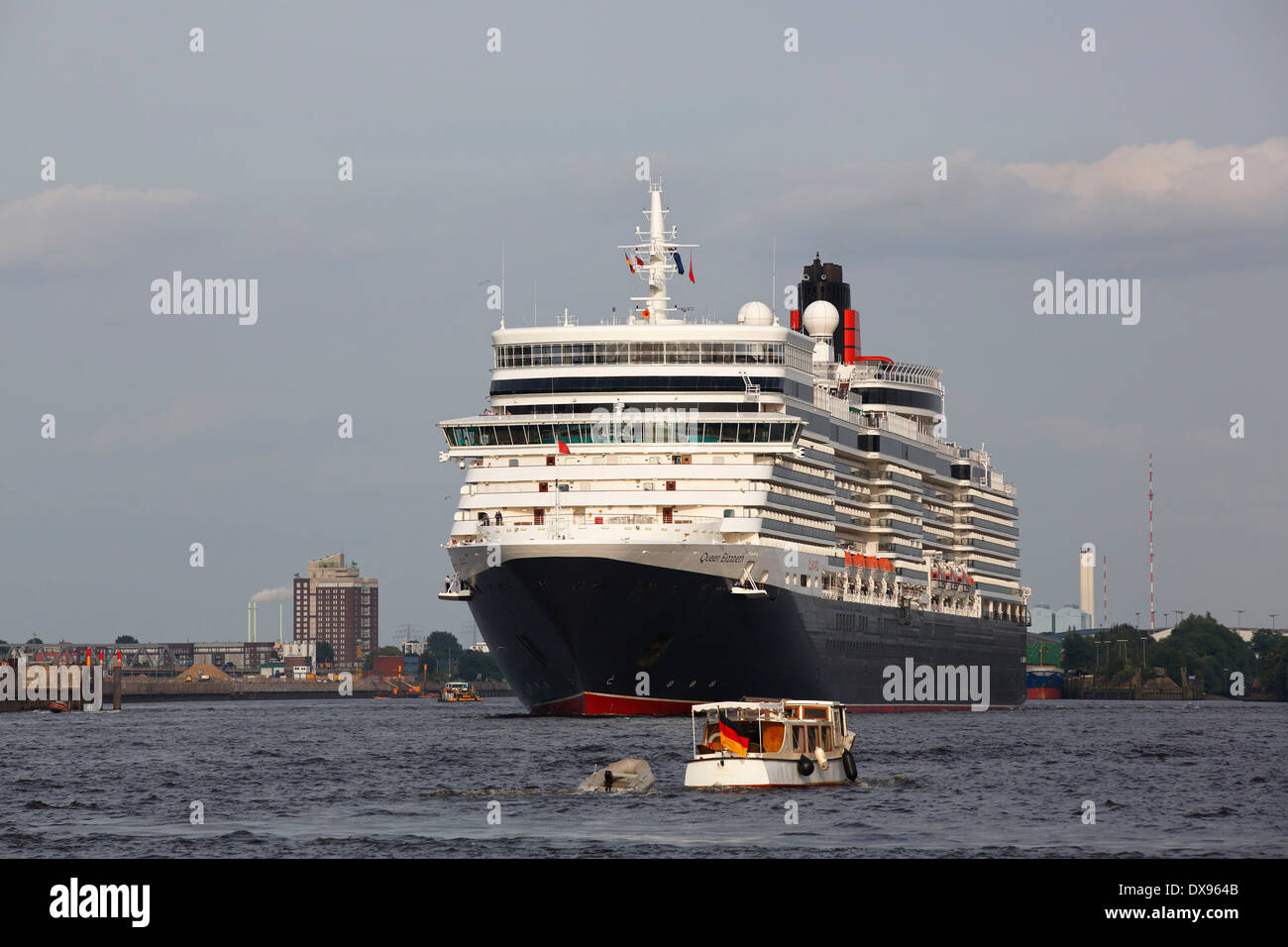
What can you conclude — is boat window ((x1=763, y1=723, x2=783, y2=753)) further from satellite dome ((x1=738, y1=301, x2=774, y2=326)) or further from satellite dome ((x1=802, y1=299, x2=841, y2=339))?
satellite dome ((x1=802, y1=299, x2=841, y2=339))

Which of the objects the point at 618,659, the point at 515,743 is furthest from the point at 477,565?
the point at 515,743

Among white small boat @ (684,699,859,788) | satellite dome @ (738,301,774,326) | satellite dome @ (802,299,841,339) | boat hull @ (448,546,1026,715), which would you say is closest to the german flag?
white small boat @ (684,699,859,788)

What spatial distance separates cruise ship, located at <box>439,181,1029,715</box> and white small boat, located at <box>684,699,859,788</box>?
1059 inches

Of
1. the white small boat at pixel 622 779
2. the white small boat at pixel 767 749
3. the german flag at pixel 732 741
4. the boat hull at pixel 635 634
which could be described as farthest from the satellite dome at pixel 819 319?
the white small boat at pixel 622 779

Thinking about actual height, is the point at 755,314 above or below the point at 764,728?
above

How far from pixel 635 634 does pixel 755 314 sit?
2592 centimetres

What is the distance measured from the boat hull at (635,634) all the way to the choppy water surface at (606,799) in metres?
2.18

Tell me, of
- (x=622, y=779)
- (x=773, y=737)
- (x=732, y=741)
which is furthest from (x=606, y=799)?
(x=773, y=737)

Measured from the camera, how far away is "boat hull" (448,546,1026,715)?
81375 mm

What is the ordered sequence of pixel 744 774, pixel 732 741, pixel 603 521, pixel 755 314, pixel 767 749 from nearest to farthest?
pixel 744 774 → pixel 732 741 → pixel 767 749 → pixel 603 521 → pixel 755 314

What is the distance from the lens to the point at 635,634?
82.1 metres

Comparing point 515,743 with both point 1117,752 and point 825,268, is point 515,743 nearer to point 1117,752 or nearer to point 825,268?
point 1117,752

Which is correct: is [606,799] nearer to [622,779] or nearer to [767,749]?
[622,779]
